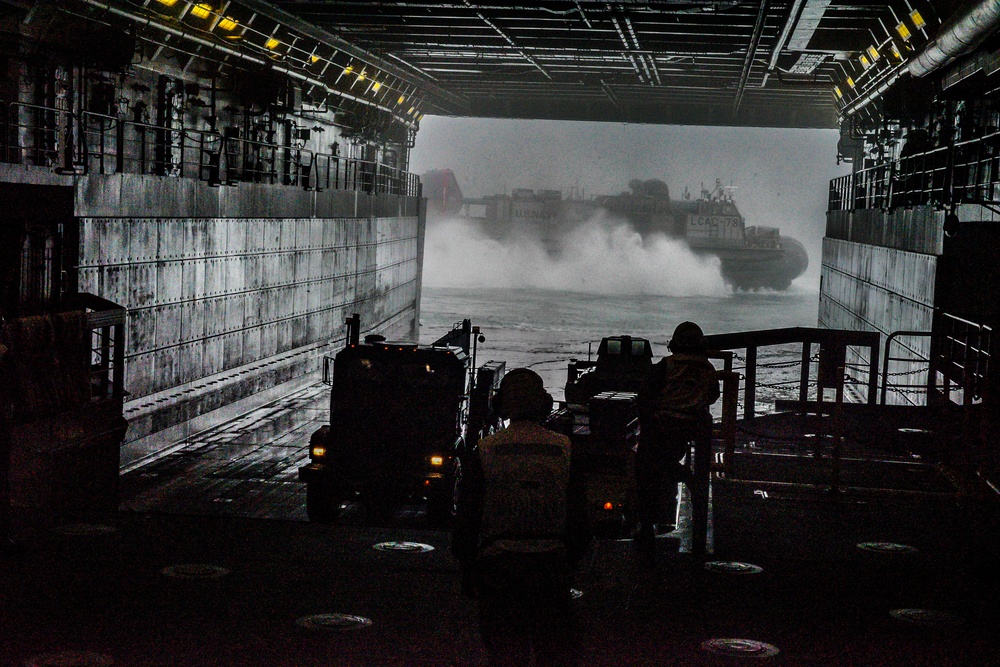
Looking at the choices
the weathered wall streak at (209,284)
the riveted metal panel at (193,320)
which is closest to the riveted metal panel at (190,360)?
the weathered wall streak at (209,284)

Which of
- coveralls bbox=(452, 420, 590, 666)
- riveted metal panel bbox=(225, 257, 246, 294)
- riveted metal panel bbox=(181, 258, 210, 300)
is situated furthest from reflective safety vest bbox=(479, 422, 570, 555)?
riveted metal panel bbox=(225, 257, 246, 294)

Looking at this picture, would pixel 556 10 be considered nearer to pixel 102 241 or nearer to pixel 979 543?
pixel 102 241

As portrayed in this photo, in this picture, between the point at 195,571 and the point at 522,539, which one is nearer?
the point at 522,539

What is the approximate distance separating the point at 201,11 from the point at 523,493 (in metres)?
22.6

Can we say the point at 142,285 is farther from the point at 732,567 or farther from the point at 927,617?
the point at 927,617

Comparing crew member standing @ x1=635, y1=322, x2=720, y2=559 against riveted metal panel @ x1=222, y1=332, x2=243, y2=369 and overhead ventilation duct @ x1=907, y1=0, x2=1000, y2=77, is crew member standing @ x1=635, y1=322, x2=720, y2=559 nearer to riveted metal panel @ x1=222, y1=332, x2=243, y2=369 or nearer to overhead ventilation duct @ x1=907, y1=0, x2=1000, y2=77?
overhead ventilation duct @ x1=907, y1=0, x2=1000, y2=77

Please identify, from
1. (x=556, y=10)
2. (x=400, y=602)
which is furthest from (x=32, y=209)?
(x=556, y=10)

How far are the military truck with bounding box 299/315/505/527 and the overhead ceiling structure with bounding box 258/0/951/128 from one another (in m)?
13.5

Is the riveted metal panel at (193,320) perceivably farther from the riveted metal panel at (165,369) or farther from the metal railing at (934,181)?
the metal railing at (934,181)

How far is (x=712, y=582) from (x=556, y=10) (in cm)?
2113

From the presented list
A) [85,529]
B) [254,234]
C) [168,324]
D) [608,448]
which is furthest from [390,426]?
[254,234]

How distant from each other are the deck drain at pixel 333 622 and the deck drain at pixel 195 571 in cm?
129

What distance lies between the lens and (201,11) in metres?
25.0

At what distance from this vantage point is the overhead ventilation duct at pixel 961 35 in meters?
17.5
